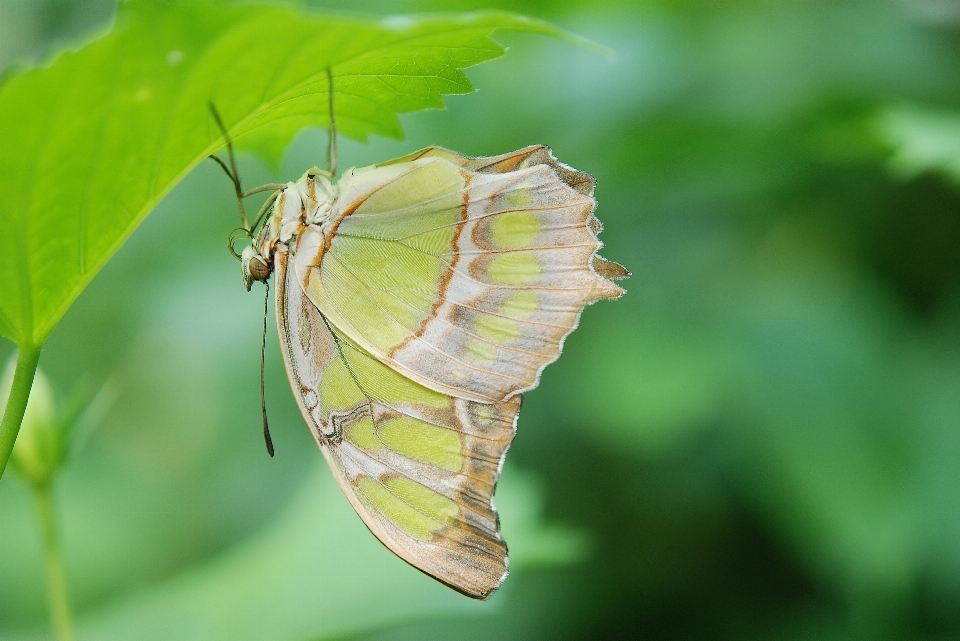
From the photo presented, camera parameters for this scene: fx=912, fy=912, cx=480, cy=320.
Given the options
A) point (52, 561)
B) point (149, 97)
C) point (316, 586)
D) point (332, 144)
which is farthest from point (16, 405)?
point (316, 586)

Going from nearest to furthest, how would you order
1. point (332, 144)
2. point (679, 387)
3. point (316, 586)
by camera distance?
point (332, 144)
point (316, 586)
point (679, 387)

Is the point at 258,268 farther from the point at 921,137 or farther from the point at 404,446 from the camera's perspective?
the point at 921,137

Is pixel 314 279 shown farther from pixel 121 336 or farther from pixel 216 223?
pixel 121 336

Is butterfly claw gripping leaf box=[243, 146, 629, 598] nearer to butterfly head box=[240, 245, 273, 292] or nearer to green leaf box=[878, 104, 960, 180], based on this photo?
butterfly head box=[240, 245, 273, 292]

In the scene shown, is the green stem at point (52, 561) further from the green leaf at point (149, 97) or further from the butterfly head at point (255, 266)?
the green leaf at point (149, 97)

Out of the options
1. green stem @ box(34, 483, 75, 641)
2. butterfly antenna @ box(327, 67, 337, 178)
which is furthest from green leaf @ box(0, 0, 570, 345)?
green stem @ box(34, 483, 75, 641)

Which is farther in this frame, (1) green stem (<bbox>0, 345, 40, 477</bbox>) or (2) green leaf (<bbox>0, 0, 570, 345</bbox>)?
(1) green stem (<bbox>0, 345, 40, 477</bbox>)

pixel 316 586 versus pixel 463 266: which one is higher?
pixel 463 266

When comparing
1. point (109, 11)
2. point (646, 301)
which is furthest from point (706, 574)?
point (109, 11)
